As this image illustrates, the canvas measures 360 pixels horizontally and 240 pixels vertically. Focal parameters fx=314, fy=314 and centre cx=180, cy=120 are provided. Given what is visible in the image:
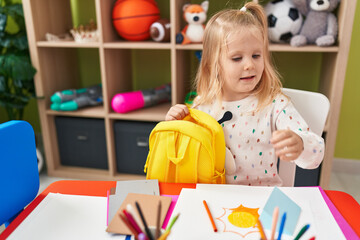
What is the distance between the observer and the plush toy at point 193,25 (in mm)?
1595

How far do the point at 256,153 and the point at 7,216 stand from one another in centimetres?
68

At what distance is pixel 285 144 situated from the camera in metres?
0.61

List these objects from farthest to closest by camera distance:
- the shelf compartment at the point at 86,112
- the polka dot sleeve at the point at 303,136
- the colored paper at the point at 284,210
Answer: the shelf compartment at the point at 86,112 → the polka dot sleeve at the point at 303,136 → the colored paper at the point at 284,210

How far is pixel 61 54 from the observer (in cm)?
199

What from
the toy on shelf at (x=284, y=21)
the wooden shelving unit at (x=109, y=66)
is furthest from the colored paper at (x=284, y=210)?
the toy on shelf at (x=284, y=21)

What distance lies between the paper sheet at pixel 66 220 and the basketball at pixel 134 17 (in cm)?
123

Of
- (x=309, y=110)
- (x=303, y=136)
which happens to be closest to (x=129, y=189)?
(x=303, y=136)

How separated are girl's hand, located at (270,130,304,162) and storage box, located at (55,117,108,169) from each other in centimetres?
139

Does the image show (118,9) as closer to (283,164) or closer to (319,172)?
(283,164)

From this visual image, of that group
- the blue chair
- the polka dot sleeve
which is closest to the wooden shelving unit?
the polka dot sleeve

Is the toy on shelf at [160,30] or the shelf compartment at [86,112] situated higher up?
the toy on shelf at [160,30]

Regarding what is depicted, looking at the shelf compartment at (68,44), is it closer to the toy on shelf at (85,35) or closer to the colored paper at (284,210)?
the toy on shelf at (85,35)

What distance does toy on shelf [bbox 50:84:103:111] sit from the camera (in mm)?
1833

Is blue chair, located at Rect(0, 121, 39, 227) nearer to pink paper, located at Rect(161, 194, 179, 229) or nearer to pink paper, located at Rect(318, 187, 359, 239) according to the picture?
pink paper, located at Rect(161, 194, 179, 229)
